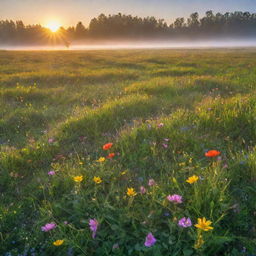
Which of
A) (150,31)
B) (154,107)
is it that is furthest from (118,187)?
(150,31)

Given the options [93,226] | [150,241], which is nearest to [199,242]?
[150,241]

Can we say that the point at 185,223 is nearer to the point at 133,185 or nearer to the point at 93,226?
the point at 93,226

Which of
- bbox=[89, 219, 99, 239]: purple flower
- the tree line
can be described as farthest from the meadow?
the tree line

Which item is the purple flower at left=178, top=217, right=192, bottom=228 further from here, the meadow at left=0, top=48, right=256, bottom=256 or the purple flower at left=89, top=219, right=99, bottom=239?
the purple flower at left=89, top=219, right=99, bottom=239

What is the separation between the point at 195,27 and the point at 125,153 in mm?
191614

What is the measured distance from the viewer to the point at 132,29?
169875mm

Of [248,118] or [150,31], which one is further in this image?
[150,31]

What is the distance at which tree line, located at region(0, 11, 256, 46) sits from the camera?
15588 centimetres

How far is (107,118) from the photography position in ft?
17.8

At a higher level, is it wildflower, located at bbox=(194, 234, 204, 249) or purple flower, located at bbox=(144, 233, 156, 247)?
wildflower, located at bbox=(194, 234, 204, 249)

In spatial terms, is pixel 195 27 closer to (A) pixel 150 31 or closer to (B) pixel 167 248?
(A) pixel 150 31

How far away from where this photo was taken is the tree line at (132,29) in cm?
15588

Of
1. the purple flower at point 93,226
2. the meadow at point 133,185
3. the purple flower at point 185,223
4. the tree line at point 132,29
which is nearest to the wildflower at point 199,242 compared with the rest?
the meadow at point 133,185

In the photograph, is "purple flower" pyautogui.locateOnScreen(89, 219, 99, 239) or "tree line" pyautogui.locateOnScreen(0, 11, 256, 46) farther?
"tree line" pyautogui.locateOnScreen(0, 11, 256, 46)
